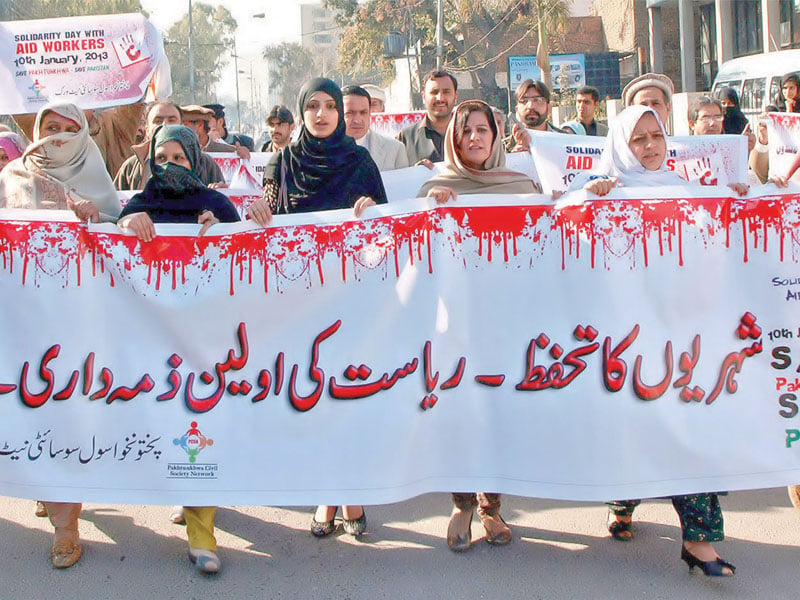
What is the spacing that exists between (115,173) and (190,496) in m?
2.72

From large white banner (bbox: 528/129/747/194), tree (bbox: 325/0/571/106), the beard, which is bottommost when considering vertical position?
large white banner (bbox: 528/129/747/194)

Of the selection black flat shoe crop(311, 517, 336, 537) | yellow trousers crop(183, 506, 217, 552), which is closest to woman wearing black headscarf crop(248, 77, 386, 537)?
black flat shoe crop(311, 517, 336, 537)

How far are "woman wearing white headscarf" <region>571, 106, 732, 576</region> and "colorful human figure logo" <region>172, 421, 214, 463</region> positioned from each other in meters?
1.49

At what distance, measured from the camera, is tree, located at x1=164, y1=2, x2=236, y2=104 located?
84.0m

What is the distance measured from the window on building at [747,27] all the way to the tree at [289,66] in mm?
67383

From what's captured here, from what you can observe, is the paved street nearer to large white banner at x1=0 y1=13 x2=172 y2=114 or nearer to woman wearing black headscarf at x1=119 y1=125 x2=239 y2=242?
woman wearing black headscarf at x1=119 y1=125 x2=239 y2=242

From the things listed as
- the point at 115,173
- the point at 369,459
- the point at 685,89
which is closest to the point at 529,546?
the point at 369,459

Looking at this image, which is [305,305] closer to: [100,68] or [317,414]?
[317,414]

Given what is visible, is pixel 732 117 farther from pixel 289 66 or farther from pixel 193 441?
pixel 289 66

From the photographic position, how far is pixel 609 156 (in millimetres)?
3605

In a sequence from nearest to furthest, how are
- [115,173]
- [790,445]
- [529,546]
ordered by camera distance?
[790,445] < [529,546] < [115,173]

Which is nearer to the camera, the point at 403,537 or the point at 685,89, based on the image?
the point at 403,537

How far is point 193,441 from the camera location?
3.24m

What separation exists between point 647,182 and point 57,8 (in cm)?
4661
